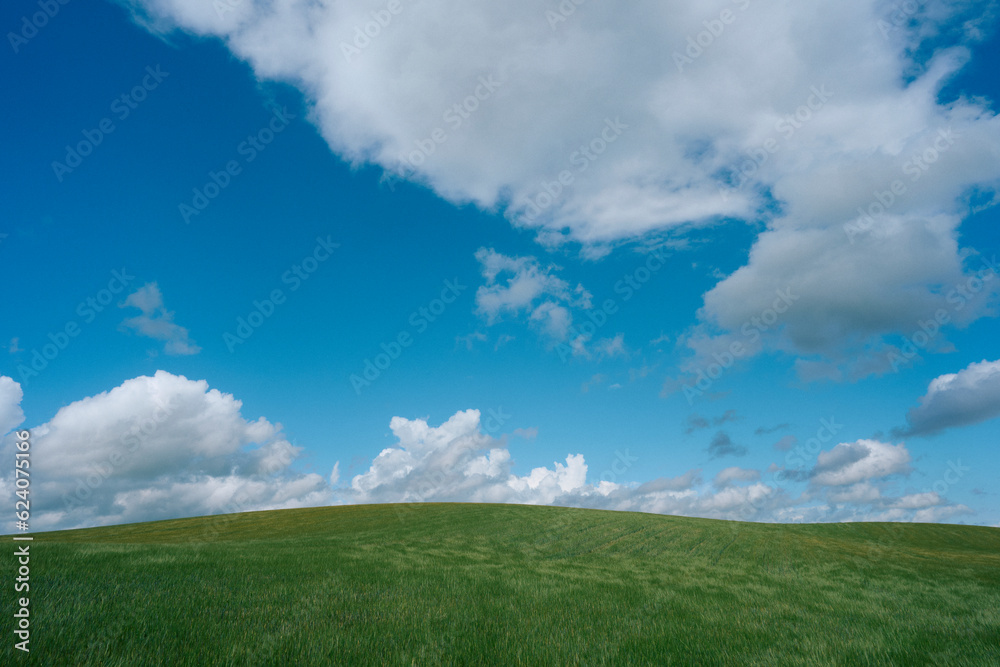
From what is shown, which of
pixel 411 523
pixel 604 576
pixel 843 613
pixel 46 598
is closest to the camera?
pixel 46 598

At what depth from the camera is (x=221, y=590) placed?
12141 millimetres

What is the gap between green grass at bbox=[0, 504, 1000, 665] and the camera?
26.7ft

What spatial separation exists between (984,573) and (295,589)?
3818cm

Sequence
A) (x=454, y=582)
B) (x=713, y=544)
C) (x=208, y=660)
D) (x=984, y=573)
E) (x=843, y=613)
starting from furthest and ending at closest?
(x=713, y=544) < (x=984, y=573) < (x=454, y=582) < (x=843, y=613) < (x=208, y=660)

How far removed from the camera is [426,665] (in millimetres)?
7574

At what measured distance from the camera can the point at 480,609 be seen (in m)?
11.9

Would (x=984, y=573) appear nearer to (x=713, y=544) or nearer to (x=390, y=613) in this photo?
(x=713, y=544)

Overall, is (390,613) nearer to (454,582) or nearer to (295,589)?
(295,589)

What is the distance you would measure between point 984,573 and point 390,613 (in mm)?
36345

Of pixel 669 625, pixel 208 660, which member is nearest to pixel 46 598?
pixel 208 660

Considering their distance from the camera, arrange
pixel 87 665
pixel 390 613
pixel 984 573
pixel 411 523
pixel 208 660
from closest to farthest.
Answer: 1. pixel 87 665
2. pixel 208 660
3. pixel 390 613
4. pixel 984 573
5. pixel 411 523

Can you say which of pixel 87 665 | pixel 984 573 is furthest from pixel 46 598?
pixel 984 573

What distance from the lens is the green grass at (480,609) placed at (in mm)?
8141

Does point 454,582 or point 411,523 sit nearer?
point 454,582
